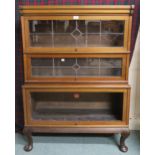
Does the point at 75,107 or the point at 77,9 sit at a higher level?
the point at 77,9

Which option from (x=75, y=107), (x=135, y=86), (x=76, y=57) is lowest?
(x=75, y=107)

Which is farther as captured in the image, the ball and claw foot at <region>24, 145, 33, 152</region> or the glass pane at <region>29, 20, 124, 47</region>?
the ball and claw foot at <region>24, 145, 33, 152</region>

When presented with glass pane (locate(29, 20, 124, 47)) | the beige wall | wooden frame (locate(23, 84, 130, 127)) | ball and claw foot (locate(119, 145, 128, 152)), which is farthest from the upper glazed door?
ball and claw foot (locate(119, 145, 128, 152))

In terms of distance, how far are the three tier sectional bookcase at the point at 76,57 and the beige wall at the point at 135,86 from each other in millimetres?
334

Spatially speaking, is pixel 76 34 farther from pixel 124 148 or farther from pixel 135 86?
pixel 124 148

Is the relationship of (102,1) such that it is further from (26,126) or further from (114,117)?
(26,126)

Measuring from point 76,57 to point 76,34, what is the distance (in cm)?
20

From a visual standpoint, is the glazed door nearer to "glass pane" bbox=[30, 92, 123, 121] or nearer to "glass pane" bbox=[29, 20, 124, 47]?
"glass pane" bbox=[30, 92, 123, 121]

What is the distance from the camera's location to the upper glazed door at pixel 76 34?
5.57 ft

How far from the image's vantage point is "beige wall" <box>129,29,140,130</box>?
83.5 inches

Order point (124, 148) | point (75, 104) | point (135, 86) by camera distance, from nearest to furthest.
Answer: point (124, 148) < point (75, 104) < point (135, 86)

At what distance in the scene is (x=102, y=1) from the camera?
196cm

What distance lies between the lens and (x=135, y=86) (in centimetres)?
218

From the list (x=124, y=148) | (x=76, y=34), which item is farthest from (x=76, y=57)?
(x=124, y=148)
